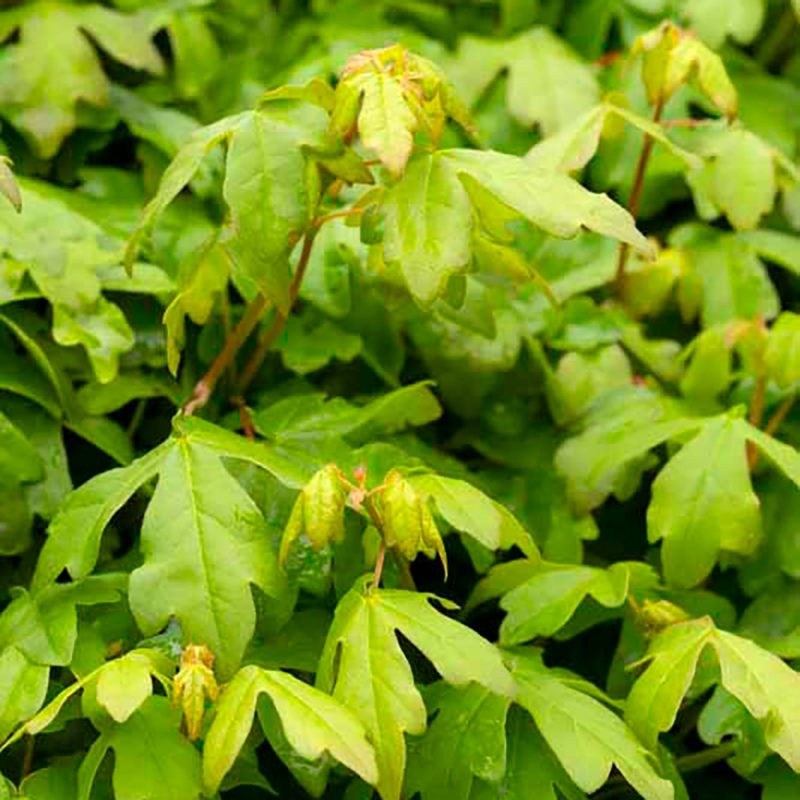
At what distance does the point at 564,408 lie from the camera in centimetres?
156

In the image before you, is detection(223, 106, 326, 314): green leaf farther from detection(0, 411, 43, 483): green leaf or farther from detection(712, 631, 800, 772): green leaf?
detection(712, 631, 800, 772): green leaf

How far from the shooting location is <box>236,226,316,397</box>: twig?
4.32 ft

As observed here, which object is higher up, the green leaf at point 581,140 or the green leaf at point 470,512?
the green leaf at point 581,140

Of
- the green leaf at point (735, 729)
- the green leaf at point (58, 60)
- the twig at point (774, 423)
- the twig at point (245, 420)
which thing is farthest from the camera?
the green leaf at point (58, 60)

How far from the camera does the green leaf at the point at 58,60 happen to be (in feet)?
5.39

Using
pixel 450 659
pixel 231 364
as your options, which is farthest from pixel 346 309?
pixel 450 659

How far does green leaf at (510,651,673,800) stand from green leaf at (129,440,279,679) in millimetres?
244

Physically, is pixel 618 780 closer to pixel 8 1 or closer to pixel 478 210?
pixel 478 210

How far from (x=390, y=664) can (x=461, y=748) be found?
0.44 ft

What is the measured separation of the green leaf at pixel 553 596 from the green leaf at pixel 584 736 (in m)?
0.06

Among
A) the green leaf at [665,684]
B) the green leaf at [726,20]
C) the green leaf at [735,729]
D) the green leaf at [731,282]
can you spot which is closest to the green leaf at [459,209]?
the green leaf at [665,684]

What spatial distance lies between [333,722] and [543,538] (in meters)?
0.50

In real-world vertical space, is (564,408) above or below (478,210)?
below

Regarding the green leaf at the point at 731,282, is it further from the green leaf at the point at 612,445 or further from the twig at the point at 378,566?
the twig at the point at 378,566
